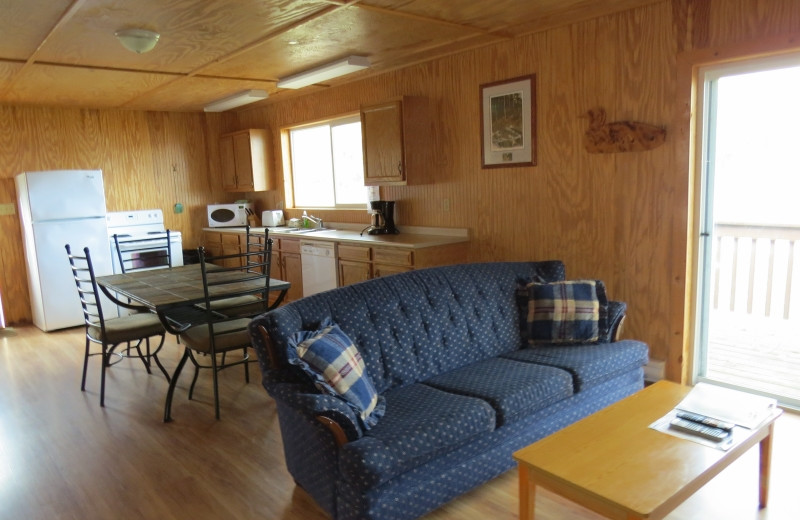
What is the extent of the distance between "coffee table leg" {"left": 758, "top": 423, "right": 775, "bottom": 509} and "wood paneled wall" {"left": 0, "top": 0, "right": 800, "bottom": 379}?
123cm

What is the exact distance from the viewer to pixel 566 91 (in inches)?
148

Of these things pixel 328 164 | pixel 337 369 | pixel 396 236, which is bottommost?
pixel 337 369

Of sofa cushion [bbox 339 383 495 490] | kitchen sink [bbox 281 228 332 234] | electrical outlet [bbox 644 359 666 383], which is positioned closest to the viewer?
sofa cushion [bbox 339 383 495 490]

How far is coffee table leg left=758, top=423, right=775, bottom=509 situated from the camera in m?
2.15

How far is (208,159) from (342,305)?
523 centimetres

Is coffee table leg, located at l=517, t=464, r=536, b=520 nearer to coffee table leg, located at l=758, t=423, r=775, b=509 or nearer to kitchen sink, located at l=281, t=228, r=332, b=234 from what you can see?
coffee table leg, located at l=758, t=423, r=775, b=509

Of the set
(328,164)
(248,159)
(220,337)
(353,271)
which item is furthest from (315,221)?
(220,337)

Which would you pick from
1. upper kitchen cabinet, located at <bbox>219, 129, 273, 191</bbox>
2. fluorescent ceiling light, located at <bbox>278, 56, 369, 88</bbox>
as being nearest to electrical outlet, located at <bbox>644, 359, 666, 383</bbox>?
fluorescent ceiling light, located at <bbox>278, 56, 369, 88</bbox>

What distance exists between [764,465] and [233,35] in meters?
3.63

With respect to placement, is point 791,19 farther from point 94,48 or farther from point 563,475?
point 94,48

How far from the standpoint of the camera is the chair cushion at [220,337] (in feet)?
10.8

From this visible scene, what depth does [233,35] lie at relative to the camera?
3535 millimetres

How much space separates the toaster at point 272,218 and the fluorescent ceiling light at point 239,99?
4.16ft

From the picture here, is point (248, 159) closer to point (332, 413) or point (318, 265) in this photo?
point (318, 265)
